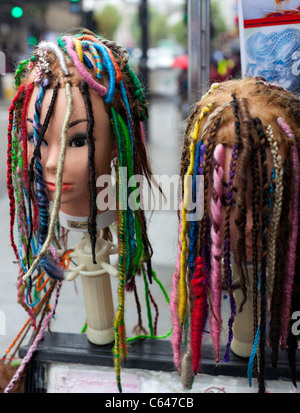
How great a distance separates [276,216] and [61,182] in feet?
1.49

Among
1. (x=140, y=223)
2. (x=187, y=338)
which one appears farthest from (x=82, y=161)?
A: (x=187, y=338)

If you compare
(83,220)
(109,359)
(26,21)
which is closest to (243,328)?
(109,359)

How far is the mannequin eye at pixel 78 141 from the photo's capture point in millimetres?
887

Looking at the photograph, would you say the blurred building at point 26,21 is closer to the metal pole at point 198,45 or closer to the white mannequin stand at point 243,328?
the metal pole at point 198,45

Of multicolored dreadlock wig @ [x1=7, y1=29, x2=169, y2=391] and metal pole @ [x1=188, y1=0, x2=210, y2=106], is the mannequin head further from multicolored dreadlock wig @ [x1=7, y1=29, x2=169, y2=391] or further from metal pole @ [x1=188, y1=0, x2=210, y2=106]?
metal pole @ [x1=188, y1=0, x2=210, y2=106]

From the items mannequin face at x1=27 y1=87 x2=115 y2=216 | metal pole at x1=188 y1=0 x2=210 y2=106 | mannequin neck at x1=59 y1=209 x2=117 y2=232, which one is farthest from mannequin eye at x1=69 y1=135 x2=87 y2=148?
metal pole at x1=188 y1=0 x2=210 y2=106

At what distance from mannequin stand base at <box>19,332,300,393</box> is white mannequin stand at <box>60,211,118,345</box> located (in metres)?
0.05

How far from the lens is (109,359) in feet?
3.68

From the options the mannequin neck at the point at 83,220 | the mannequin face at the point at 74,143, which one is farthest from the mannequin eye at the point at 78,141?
the mannequin neck at the point at 83,220

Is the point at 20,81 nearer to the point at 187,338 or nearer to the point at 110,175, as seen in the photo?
the point at 110,175

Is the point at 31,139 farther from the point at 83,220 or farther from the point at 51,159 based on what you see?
the point at 83,220

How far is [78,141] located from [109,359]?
2.00 ft

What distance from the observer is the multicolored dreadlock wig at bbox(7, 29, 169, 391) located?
878 millimetres

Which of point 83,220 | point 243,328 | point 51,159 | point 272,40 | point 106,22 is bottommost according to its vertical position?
point 243,328
